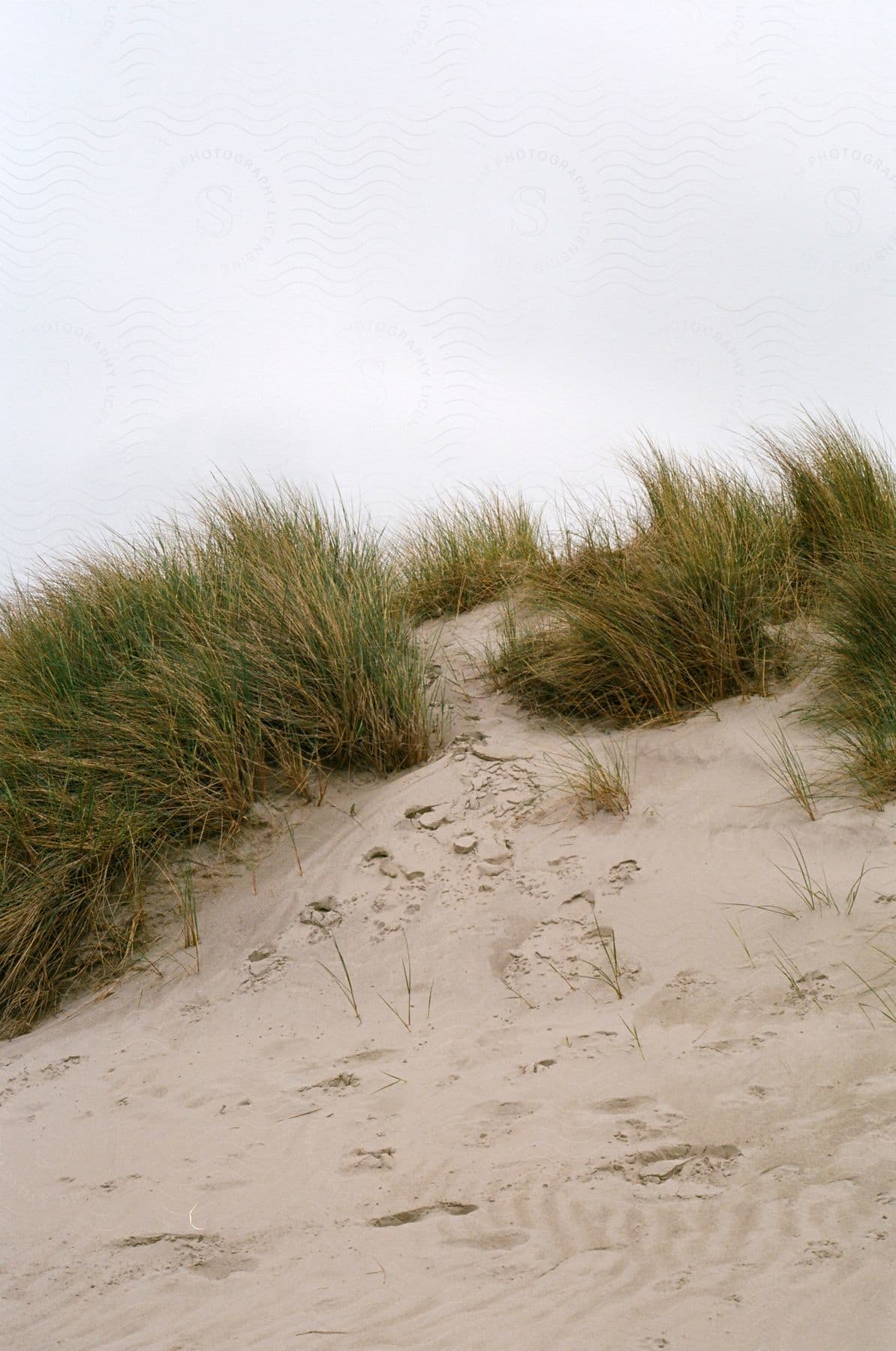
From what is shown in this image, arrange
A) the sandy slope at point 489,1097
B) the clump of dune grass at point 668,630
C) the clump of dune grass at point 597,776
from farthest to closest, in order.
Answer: the clump of dune grass at point 668,630, the clump of dune grass at point 597,776, the sandy slope at point 489,1097

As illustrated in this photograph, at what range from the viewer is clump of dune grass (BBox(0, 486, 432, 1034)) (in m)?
3.80

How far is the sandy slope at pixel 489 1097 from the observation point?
1.84m

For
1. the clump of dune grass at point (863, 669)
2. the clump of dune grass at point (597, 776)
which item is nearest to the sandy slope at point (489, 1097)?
the clump of dune grass at point (597, 776)

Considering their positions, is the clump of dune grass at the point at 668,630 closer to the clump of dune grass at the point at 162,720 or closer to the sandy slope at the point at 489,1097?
the sandy slope at the point at 489,1097

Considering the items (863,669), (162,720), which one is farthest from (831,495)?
(162,720)

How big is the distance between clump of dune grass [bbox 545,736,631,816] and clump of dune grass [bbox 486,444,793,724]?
0.32 meters

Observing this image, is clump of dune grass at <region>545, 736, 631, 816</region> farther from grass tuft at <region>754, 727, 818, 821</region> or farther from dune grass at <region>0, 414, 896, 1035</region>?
grass tuft at <region>754, 727, 818, 821</region>

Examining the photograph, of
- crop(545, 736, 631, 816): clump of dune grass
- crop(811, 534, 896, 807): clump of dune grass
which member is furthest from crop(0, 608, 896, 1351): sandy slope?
crop(811, 534, 896, 807): clump of dune grass

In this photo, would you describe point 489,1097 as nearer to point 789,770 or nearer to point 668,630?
point 789,770

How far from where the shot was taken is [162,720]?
13.5 feet

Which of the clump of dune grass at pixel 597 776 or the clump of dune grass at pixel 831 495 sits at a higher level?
the clump of dune grass at pixel 831 495

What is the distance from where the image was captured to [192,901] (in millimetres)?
3773

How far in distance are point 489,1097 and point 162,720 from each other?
220 cm

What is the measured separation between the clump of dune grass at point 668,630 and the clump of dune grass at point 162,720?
24.6 inches
